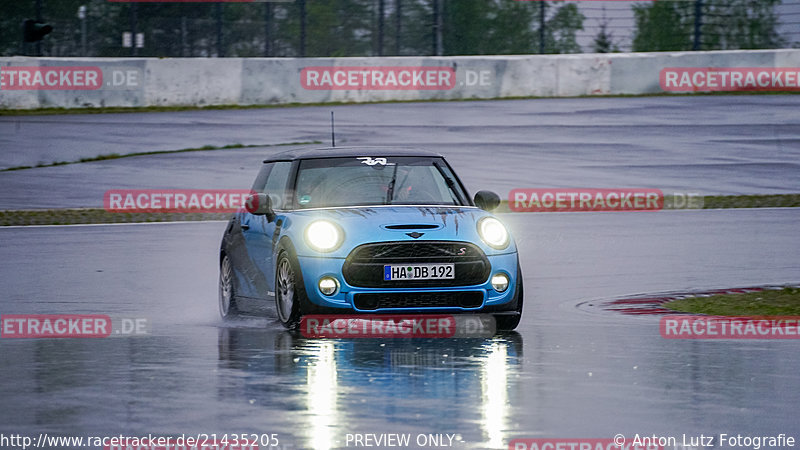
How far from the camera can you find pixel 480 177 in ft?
89.3

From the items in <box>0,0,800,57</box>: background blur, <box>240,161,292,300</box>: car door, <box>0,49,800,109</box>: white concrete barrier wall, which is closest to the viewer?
<box>240,161,292,300</box>: car door

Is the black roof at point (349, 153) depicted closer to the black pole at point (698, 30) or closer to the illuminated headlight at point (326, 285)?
the illuminated headlight at point (326, 285)

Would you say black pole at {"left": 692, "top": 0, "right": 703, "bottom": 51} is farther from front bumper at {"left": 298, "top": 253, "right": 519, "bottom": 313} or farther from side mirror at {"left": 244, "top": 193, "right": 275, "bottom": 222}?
front bumper at {"left": 298, "top": 253, "right": 519, "bottom": 313}

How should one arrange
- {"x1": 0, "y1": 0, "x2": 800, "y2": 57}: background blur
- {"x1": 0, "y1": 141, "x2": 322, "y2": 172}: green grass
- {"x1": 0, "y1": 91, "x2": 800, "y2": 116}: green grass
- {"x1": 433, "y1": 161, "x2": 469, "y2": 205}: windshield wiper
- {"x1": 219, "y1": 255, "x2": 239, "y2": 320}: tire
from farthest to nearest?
{"x1": 0, "y1": 0, "x2": 800, "y2": 57}: background blur < {"x1": 0, "y1": 91, "x2": 800, "y2": 116}: green grass < {"x1": 0, "y1": 141, "x2": 322, "y2": 172}: green grass < {"x1": 219, "y1": 255, "x2": 239, "y2": 320}: tire < {"x1": 433, "y1": 161, "x2": 469, "y2": 205}: windshield wiper

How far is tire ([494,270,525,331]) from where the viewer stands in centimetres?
1198

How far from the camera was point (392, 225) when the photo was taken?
11.9 metres

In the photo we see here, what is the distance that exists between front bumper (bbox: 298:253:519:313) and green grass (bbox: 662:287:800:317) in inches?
85.2

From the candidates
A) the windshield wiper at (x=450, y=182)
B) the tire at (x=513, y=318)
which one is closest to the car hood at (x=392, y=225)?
the tire at (x=513, y=318)

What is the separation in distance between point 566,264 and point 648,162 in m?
12.0

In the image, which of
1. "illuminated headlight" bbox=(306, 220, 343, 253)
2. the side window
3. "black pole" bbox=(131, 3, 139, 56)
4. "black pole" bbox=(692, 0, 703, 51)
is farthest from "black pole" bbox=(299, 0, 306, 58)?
"illuminated headlight" bbox=(306, 220, 343, 253)

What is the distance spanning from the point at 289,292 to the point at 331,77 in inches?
827

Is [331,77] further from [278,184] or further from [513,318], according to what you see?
[513,318]

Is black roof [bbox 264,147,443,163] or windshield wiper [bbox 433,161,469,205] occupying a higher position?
black roof [bbox 264,147,443,163]

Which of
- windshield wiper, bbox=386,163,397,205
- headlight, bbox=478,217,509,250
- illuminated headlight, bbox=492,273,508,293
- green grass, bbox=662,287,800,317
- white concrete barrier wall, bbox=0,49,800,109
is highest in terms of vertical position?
white concrete barrier wall, bbox=0,49,800,109
